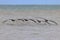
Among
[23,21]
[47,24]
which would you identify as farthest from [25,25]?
[47,24]

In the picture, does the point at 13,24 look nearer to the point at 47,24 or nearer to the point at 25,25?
the point at 25,25

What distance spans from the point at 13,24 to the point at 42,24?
1602mm

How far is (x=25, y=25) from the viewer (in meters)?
10.6
